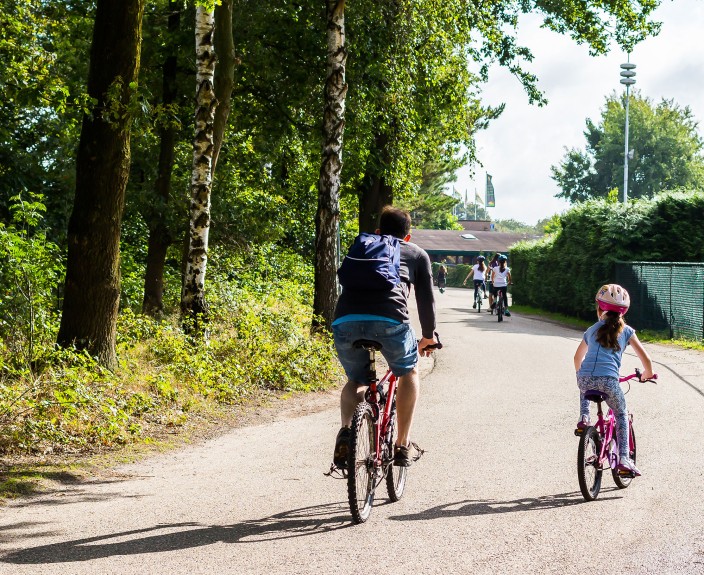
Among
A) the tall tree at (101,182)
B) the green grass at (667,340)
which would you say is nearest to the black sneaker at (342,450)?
the tall tree at (101,182)

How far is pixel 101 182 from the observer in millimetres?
9688

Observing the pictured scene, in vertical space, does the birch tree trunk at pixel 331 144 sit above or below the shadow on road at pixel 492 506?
above

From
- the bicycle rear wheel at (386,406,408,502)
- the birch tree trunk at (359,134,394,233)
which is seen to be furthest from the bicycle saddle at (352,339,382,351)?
the birch tree trunk at (359,134,394,233)

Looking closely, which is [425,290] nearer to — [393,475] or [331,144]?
[393,475]

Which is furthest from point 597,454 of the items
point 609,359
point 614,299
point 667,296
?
point 667,296

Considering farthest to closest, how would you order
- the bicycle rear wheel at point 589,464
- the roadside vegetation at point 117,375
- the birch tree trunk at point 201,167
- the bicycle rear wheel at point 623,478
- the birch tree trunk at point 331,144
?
the birch tree trunk at point 331,144, the birch tree trunk at point 201,167, the roadside vegetation at point 117,375, the bicycle rear wheel at point 623,478, the bicycle rear wheel at point 589,464

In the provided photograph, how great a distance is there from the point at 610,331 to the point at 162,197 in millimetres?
15456

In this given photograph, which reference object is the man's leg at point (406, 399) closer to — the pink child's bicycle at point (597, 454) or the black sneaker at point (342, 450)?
the black sneaker at point (342, 450)

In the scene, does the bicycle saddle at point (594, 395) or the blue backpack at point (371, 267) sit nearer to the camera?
the blue backpack at point (371, 267)

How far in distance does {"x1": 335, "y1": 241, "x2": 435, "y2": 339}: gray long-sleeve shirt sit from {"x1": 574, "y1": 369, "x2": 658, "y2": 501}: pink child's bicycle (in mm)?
1295

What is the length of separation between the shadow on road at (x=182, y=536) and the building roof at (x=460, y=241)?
82.7m

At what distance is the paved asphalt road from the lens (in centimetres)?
495

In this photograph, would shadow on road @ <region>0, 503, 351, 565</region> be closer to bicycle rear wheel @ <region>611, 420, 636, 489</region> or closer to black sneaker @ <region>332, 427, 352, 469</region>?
black sneaker @ <region>332, 427, 352, 469</region>

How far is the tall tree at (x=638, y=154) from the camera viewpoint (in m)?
99.4
